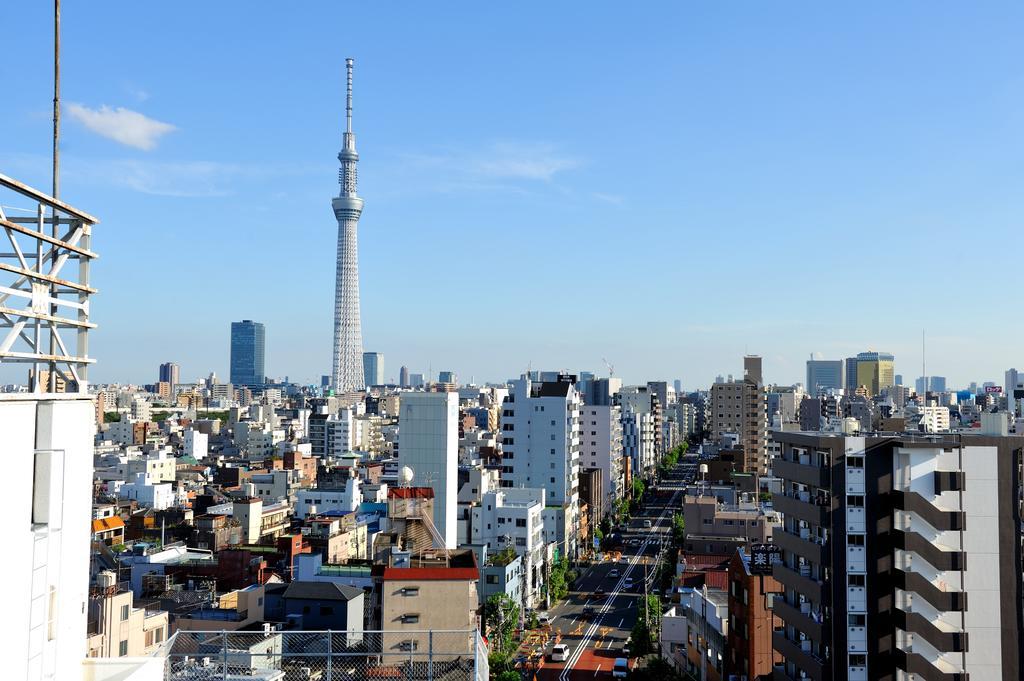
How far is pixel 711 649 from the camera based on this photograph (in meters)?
19.6

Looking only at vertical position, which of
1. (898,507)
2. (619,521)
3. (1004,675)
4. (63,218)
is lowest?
(619,521)

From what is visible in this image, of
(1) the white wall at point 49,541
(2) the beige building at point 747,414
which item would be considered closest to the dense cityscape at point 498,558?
(1) the white wall at point 49,541

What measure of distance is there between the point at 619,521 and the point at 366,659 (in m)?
38.7

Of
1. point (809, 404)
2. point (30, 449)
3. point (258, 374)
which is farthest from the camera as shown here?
point (258, 374)

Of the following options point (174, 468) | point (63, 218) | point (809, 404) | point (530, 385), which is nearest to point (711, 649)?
point (63, 218)

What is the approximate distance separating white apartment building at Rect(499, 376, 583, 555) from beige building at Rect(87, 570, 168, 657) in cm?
2467

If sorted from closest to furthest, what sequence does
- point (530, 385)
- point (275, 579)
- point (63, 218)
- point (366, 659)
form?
point (63, 218), point (366, 659), point (275, 579), point (530, 385)

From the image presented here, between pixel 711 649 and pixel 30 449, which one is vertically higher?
pixel 30 449

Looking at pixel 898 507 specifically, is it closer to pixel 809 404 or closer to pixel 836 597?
pixel 836 597

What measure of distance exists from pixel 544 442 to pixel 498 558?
13403mm

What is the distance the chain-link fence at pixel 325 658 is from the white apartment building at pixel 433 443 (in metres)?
14.3

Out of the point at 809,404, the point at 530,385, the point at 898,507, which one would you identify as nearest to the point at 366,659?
the point at 898,507

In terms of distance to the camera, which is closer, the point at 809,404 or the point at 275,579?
the point at 275,579

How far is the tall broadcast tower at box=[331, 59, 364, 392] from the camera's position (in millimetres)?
107750
